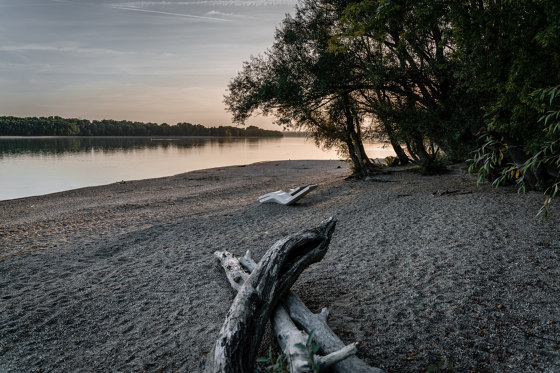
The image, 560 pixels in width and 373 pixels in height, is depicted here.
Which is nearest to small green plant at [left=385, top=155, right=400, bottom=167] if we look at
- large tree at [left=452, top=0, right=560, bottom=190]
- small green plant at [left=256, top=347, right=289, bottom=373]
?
large tree at [left=452, top=0, right=560, bottom=190]

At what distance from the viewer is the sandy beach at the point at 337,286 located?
3.67 m

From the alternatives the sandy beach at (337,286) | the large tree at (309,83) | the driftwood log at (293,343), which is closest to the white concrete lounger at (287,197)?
the sandy beach at (337,286)

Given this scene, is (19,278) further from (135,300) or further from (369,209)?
(369,209)

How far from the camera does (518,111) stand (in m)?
7.68

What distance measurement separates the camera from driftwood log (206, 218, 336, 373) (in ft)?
10.1

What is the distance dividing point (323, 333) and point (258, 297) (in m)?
0.78

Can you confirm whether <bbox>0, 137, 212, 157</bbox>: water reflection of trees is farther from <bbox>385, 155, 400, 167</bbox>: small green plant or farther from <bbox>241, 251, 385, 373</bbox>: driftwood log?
<bbox>241, 251, 385, 373</bbox>: driftwood log

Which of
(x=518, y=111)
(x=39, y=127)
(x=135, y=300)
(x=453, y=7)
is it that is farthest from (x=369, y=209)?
(x=39, y=127)

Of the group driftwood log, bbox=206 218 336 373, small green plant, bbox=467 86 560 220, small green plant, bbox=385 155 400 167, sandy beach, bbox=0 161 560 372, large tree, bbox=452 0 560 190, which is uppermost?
large tree, bbox=452 0 560 190

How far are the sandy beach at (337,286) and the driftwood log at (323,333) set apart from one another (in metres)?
0.39

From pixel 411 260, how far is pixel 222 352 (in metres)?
4.01

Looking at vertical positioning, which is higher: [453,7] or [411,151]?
[453,7]

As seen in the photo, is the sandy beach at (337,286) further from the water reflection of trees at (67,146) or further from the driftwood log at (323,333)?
the water reflection of trees at (67,146)

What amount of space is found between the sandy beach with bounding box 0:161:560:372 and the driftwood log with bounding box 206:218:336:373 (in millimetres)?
717
